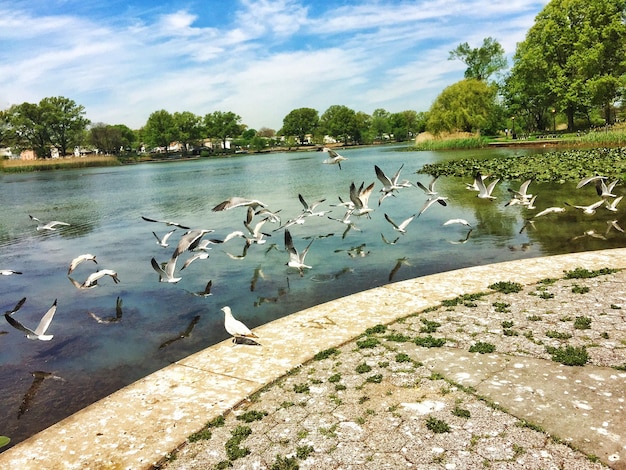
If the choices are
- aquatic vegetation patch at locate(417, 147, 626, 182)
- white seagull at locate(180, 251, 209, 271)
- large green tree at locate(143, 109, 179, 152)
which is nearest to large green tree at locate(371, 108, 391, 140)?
large green tree at locate(143, 109, 179, 152)

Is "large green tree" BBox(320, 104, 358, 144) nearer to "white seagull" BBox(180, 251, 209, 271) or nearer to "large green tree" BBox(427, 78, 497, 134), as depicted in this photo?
"large green tree" BBox(427, 78, 497, 134)

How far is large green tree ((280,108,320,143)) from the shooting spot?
15938cm

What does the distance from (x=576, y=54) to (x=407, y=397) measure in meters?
62.2

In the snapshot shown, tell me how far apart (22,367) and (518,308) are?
265 inches

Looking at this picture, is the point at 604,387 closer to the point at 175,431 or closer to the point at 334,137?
the point at 175,431

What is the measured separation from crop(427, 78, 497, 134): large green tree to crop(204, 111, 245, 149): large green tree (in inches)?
3835

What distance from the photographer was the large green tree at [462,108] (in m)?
60.9

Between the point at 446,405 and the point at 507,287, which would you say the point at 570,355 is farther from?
the point at 507,287

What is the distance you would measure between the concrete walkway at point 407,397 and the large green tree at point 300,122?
6243 inches

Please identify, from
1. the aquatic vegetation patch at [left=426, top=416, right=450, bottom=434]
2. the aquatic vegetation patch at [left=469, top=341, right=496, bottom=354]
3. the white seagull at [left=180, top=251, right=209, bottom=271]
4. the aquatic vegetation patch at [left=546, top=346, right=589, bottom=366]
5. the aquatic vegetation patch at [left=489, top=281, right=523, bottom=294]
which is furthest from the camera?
the white seagull at [left=180, top=251, right=209, bottom=271]

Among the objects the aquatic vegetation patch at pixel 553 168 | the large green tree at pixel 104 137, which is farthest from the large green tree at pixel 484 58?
the large green tree at pixel 104 137

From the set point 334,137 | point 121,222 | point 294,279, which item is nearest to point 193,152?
point 334,137

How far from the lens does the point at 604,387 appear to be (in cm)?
396

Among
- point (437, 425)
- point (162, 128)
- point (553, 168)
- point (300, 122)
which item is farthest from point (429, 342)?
point (300, 122)
